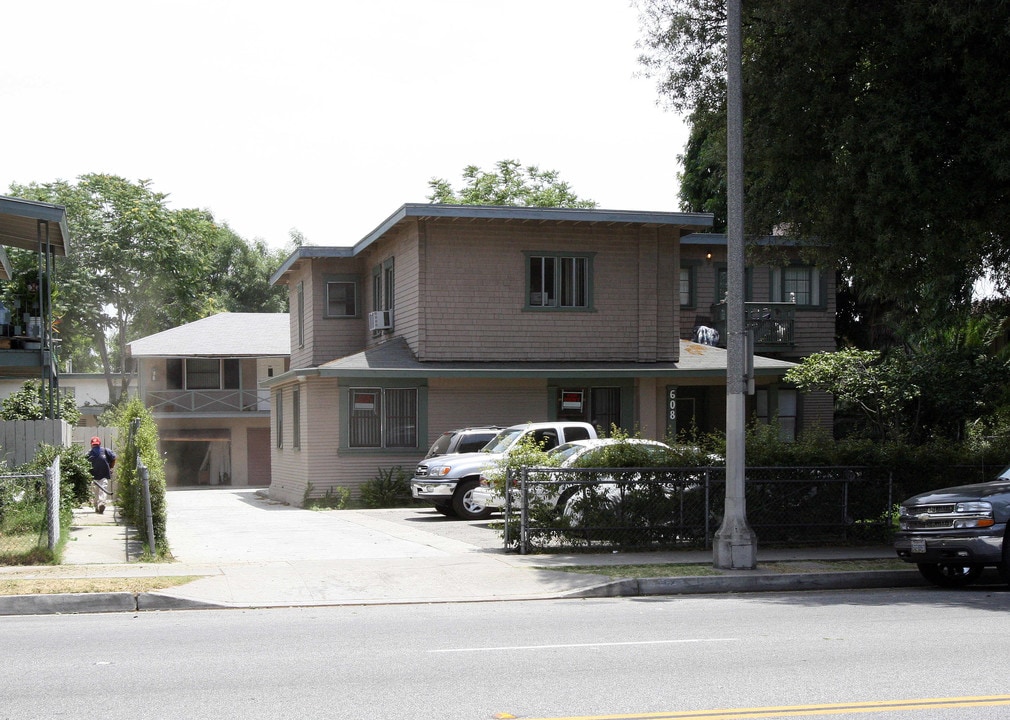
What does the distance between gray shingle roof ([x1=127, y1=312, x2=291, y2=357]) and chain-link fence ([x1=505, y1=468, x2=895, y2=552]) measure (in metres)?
Answer: 29.4

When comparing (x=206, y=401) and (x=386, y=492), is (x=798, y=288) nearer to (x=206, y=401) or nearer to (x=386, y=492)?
(x=386, y=492)

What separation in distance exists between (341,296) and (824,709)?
26.8 metres

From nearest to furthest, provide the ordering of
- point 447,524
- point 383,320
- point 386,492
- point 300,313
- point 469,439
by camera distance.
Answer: point 447,524 < point 469,439 < point 386,492 < point 383,320 < point 300,313

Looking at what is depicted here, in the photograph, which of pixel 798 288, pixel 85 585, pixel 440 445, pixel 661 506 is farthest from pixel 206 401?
pixel 85 585

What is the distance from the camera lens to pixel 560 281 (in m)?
28.2

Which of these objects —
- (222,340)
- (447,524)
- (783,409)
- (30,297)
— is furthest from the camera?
(222,340)

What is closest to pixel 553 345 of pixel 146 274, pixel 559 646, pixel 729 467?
pixel 729 467

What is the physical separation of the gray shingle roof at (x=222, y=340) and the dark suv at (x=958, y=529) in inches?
1320

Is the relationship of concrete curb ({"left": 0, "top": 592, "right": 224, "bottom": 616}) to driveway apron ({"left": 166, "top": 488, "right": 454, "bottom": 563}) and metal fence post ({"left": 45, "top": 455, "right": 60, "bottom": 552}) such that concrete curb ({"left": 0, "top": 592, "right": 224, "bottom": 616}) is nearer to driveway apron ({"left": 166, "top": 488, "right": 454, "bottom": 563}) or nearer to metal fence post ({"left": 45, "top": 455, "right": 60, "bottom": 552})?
metal fence post ({"left": 45, "top": 455, "right": 60, "bottom": 552})

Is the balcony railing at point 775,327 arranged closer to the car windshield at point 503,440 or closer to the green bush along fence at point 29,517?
the car windshield at point 503,440

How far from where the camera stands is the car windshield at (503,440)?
22406mm

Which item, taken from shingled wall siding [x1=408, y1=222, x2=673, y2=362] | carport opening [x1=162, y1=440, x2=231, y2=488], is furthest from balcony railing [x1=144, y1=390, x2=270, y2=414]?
shingled wall siding [x1=408, y1=222, x2=673, y2=362]

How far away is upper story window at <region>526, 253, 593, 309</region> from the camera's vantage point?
1105 inches

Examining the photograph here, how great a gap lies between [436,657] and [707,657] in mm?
2178
